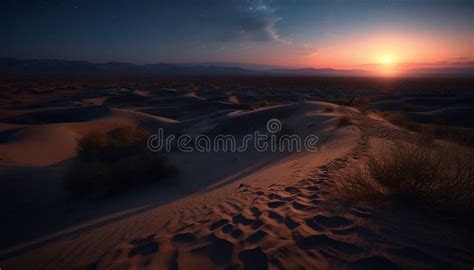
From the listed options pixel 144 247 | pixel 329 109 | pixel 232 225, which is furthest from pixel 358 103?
pixel 144 247

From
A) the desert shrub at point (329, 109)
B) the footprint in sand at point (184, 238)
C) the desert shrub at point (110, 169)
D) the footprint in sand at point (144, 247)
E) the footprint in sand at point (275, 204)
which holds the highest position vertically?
the desert shrub at point (329, 109)

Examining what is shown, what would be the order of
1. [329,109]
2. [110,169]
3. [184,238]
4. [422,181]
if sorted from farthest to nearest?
[329,109] → [110,169] → [422,181] → [184,238]

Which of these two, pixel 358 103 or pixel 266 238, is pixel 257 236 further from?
pixel 358 103

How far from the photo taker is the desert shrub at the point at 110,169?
5781 millimetres

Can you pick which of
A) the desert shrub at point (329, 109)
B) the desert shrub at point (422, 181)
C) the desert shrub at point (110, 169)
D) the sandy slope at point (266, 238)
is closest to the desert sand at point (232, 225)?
the sandy slope at point (266, 238)

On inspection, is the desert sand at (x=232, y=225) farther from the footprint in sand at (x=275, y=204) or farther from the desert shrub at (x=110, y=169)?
the desert shrub at (x=110, y=169)

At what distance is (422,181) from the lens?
3.26 m

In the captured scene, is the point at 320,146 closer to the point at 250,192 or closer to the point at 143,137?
the point at 250,192

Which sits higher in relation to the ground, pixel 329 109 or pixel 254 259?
pixel 329 109

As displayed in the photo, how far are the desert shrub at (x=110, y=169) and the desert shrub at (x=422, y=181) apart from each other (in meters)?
5.00

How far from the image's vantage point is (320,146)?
8.09 metres

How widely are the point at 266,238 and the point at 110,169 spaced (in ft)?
15.9

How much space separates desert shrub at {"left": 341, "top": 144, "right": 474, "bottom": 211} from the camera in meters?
2.90

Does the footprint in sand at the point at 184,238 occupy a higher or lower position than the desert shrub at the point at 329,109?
lower
